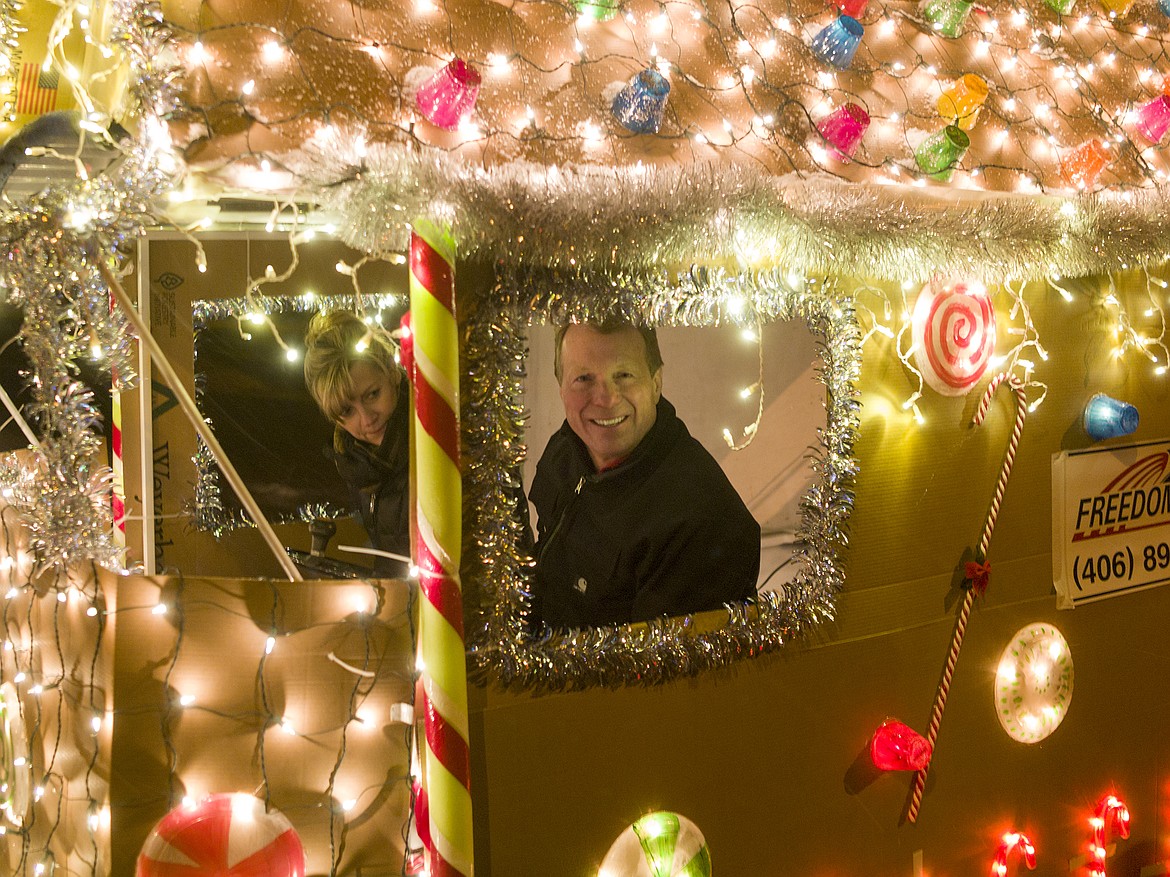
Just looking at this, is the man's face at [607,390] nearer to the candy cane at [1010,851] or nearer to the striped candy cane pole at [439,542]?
the striped candy cane pole at [439,542]

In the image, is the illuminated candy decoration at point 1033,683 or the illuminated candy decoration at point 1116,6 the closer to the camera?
the illuminated candy decoration at point 1033,683

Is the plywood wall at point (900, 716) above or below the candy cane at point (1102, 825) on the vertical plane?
above

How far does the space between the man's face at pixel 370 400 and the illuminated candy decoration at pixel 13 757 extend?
1046 mm

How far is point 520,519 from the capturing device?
Answer: 72.9 inches

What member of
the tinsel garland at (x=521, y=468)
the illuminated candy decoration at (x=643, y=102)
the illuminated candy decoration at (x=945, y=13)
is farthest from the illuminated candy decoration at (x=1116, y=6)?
the illuminated candy decoration at (x=643, y=102)

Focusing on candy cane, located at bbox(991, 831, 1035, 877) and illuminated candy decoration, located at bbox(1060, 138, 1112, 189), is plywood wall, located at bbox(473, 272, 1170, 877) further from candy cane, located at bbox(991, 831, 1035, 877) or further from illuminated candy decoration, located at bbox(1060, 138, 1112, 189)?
illuminated candy decoration, located at bbox(1060, 138, 1112, 189)

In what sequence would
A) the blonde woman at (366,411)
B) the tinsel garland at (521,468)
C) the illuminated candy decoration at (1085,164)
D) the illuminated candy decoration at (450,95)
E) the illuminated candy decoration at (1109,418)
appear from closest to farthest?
1. the illuminated candy decoration at (450,95)
2. the tinsel garland at (521,468)
3. the blonde woman at (366,411)
4. the illuminated candy decoration at (1085,164)
5. the illuminated candy decoration at (1109,418)

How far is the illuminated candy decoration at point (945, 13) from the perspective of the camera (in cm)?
239

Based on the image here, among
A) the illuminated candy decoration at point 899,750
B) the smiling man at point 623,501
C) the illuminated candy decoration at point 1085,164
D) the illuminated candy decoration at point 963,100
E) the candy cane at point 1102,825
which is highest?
the illuminated candy decoration at point 963,100

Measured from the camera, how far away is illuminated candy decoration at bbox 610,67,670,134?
74.2 inches

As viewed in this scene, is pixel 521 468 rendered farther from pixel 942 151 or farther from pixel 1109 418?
pixel 1109 418

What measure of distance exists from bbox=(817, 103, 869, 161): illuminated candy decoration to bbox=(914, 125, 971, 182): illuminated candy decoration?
0.21 meters

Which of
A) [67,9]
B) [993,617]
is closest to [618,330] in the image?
[67,9]

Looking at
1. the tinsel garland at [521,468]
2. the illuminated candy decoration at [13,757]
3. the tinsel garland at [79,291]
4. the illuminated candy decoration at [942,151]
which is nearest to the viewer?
the tinsel garland at [79,291]
